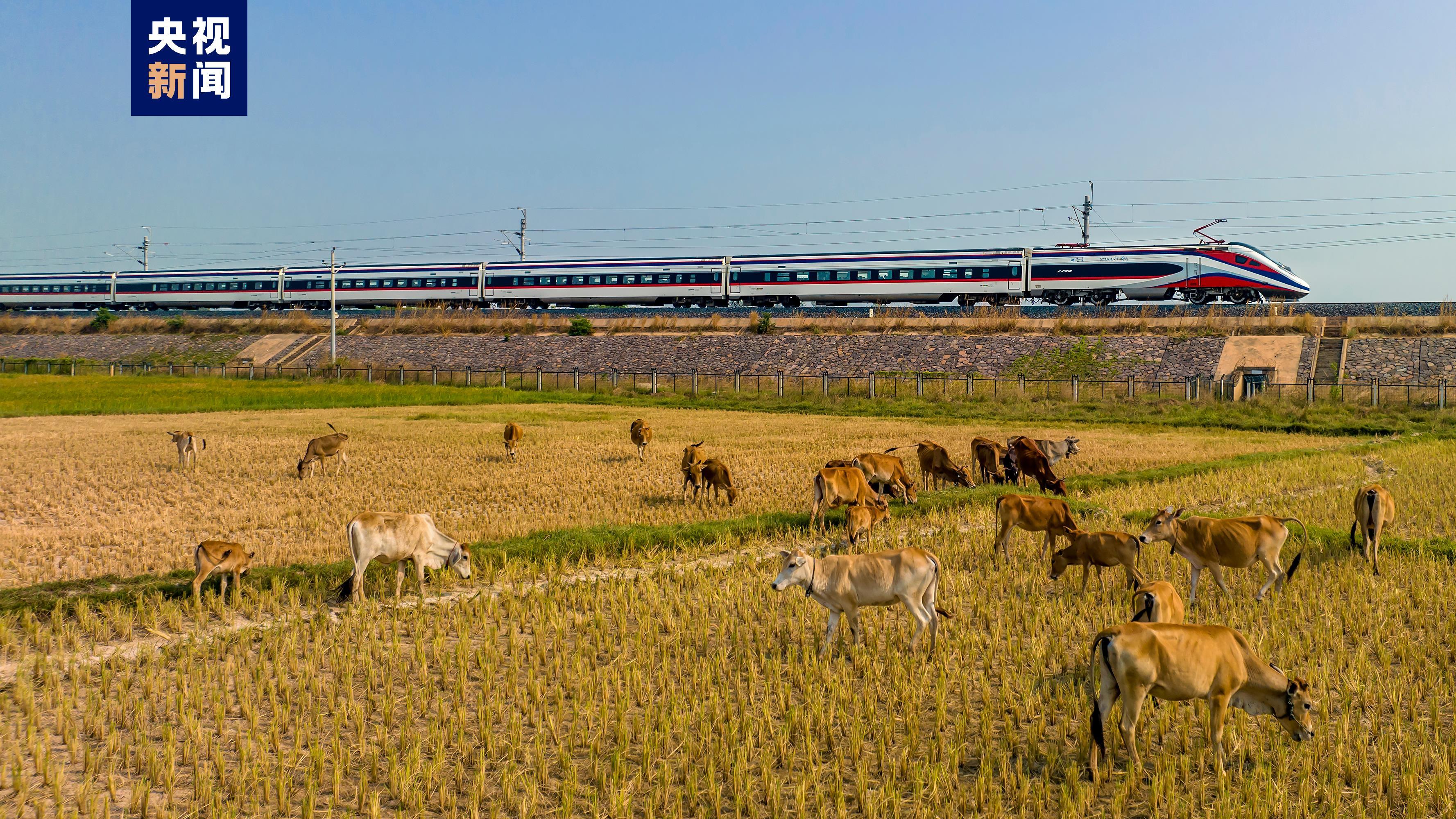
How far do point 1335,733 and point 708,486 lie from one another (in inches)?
482

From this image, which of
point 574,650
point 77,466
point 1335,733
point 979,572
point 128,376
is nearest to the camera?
point 1335,733

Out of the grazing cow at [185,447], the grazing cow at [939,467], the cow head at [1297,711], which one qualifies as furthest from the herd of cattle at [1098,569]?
the grazing cow at [185,447]

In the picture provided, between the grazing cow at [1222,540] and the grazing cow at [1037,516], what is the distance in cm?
161

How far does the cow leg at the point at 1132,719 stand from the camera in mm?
6539

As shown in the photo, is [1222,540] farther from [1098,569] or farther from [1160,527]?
[1098,569]

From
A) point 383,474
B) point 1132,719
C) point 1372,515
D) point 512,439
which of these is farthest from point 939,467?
point 1132,719

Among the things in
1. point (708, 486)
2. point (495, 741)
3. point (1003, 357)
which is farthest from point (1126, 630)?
point (1003, 357)

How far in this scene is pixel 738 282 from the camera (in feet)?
212

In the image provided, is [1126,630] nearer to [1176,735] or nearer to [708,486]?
[1176,735]

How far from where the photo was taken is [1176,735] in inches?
286

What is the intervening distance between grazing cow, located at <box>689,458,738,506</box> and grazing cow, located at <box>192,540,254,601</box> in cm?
825

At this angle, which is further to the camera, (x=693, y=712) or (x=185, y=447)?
(x=185, y=447)

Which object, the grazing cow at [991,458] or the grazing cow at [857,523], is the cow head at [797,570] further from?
the grazing cow at [991,458]

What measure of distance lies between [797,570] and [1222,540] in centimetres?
526
